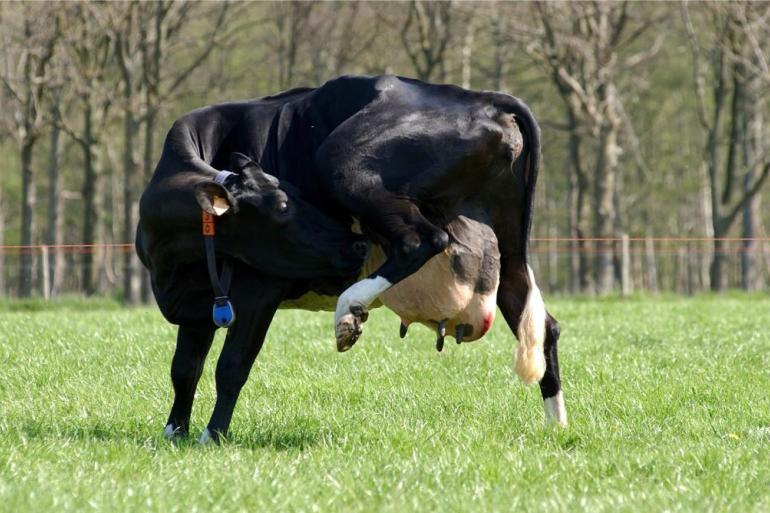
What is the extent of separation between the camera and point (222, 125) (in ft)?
20.9

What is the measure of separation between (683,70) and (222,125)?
4031cm

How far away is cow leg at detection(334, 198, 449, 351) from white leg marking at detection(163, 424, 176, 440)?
1074mm

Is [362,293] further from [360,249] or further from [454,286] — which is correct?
[454,286]

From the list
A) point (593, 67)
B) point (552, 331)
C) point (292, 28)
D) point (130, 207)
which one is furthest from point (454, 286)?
point (292, 28)

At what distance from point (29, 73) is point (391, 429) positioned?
76.3 feet

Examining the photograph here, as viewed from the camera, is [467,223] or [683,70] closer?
[467,223]

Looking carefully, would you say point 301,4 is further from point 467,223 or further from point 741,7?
point 467,223

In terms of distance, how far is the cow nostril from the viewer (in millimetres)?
6039

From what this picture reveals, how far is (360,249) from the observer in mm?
6051

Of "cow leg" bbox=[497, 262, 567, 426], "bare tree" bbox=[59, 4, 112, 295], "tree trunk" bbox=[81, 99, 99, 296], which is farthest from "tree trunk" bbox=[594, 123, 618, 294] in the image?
"cow leg" bbox=[497, 262, 567, 426]

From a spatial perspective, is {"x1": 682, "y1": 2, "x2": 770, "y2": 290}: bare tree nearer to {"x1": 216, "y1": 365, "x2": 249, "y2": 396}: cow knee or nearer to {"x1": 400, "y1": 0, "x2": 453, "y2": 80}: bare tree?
{"x1": 400, "y1": 0, "x2": 453, "y2": 80}: bare tree

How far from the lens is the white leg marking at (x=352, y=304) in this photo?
5730 millimetres

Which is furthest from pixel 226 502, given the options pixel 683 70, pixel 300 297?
pixel 683 70

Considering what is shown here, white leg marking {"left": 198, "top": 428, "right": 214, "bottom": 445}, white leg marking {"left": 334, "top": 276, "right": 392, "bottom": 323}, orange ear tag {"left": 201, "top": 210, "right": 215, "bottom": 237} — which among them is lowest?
white leg marking {"left": 198, "top": 428, "right": 214, "bottom": 445}
